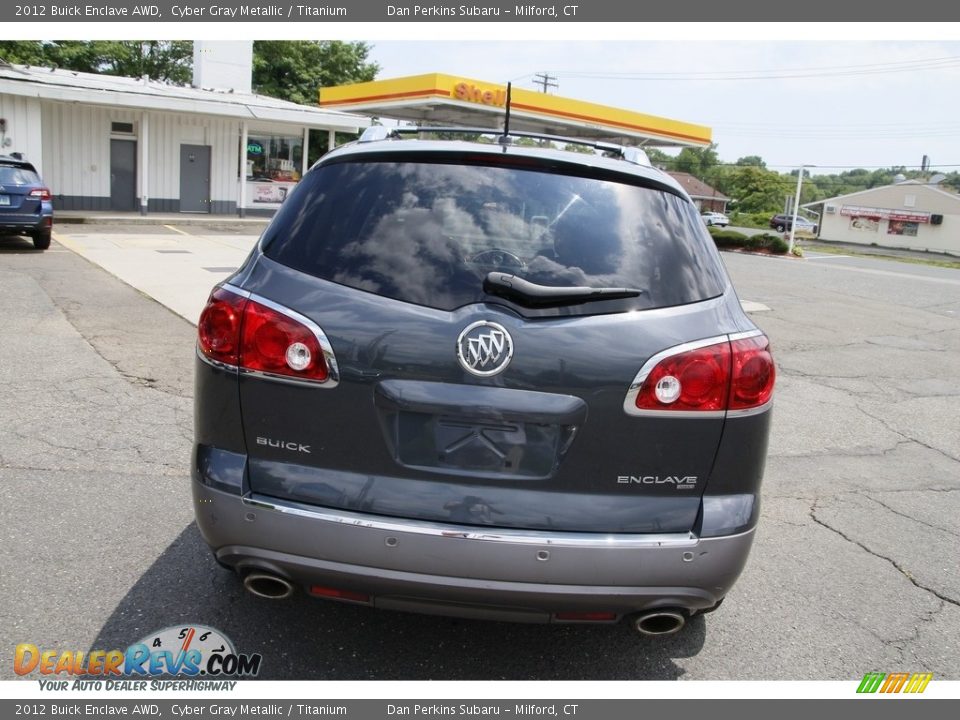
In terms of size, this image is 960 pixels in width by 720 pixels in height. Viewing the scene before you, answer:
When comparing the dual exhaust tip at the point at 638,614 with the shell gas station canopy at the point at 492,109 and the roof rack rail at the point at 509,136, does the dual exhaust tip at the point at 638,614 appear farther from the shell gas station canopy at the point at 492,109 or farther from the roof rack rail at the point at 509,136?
the shell gas station canopy at the point at 492,109

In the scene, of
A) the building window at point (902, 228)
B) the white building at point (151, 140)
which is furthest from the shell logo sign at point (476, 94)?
the building window at point (902, 228)

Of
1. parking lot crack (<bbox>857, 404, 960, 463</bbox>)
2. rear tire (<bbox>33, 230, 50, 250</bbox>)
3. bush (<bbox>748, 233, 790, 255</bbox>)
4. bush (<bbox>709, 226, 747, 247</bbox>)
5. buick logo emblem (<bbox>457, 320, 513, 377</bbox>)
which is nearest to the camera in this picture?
buick logo emblem (<bbox>457, 320, 513, 377</bbox>)

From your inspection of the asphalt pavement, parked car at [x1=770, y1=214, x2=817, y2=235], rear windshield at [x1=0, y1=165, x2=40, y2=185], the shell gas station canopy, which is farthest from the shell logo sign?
parked car at [x1=770, y1=214, x2=817, y2=235]

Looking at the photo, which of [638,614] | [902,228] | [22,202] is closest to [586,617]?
[638,614]

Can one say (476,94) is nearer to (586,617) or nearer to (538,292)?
(538,292)

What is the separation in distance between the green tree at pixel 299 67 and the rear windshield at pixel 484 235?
53483mm

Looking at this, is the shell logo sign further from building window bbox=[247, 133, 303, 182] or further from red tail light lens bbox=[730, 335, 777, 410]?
red tail light lens bbox=[730, 335, 777, 410]

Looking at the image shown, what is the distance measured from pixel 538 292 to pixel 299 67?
5537cm

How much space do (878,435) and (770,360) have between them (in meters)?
4.73

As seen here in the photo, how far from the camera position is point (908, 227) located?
6700 cm

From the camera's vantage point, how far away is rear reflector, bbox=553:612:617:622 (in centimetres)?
266

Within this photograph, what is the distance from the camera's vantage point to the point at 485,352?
2.59 metres

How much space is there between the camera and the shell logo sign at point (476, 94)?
26984 mm

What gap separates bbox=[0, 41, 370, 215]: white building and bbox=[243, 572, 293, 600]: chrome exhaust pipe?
23.0m
